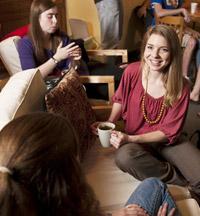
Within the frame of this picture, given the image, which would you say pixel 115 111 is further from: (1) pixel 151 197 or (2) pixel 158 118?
(1) pixel 151 197

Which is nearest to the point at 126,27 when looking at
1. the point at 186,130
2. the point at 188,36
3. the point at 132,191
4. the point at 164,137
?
the point at 188,36

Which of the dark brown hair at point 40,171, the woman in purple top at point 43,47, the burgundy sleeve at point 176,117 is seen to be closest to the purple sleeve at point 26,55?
the woman in purple top at point 43,47

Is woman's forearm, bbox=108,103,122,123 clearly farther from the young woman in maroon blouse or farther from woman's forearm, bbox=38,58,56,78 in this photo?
woman's forearm, bbox=38,58,56,78

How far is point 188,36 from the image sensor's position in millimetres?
3188

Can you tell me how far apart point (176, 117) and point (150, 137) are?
158 millimetres

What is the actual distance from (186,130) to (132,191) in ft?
4.05

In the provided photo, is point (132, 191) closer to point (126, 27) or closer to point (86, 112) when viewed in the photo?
point (86, 112)

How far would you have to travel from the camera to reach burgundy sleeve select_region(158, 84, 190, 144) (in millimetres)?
1602

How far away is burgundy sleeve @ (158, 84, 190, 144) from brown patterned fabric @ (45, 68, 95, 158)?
37 centimetres

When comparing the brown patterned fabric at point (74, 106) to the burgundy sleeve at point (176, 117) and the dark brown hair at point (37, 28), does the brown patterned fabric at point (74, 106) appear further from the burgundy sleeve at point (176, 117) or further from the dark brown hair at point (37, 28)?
the dark brown hair at point (37, 28)

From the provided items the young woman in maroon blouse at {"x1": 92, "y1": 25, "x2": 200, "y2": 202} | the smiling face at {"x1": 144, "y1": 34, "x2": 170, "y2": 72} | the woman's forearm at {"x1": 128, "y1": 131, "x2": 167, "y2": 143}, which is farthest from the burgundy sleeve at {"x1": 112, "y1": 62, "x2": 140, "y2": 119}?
the woman's forearm at {"x1": 128, "y1": 131, "x2": 167, "y2": 143}

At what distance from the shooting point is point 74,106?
1533 millimetres

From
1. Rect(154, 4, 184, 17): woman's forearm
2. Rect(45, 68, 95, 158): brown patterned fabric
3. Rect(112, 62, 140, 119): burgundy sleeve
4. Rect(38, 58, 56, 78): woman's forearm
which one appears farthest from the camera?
Rect(154, 4, 184, 17): woman's forearm

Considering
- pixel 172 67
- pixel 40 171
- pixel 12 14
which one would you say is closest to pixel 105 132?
pixel 172 67
